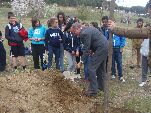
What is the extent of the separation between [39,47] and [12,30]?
87 cm

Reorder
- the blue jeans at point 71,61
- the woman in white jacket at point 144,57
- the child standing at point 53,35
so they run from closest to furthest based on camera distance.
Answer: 1. the woman in white jacket at point 144,57
2. the child standing at point 53,35
3. the blue jeans at point 71,61

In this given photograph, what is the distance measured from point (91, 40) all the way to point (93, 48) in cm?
23

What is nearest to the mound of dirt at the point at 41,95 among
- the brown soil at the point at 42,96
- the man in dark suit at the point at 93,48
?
the brown soil at the point at 42,96

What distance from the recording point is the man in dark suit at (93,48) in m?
7.66

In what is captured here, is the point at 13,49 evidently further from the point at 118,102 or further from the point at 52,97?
the point at 118,102

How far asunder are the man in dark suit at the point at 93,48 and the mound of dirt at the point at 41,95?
0.39 metres

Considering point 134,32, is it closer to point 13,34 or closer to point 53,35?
point 53,35

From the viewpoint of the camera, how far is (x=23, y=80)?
835cm

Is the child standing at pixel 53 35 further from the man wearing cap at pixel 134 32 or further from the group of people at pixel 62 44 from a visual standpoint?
the man wearing cap at pixel 134 32

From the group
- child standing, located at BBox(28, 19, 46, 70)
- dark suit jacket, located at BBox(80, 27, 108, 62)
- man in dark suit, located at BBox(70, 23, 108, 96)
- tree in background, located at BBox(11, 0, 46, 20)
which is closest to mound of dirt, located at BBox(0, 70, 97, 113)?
man in dark suit, located at BBox(70, 23, 108, 96)

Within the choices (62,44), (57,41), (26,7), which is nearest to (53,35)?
(57,41)

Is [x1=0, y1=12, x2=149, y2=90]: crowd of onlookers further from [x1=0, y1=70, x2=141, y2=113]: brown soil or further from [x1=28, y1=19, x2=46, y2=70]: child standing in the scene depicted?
[x1=0, y1=70, x2=141, y2=113]: brown soil

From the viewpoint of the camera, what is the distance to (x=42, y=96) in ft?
25.0

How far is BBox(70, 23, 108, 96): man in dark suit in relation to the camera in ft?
25.1
